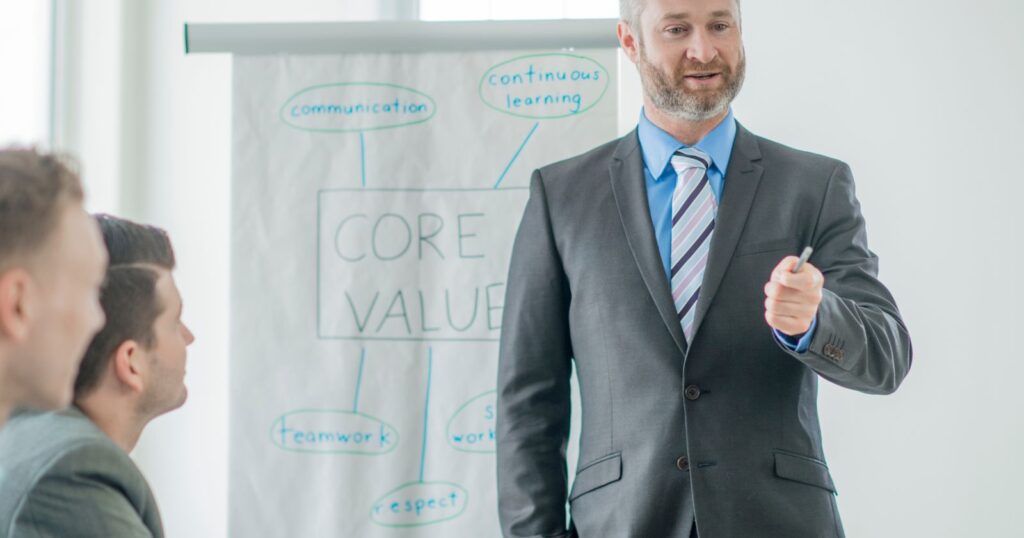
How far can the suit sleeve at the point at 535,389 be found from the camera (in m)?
1.88

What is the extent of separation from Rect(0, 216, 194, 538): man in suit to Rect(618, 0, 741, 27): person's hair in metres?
0.94

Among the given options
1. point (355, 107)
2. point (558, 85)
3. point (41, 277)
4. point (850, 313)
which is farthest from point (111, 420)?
point (558, 85)

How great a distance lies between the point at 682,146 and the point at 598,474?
1.95ft

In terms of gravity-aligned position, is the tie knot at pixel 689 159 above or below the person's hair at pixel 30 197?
above

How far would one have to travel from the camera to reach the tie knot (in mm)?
1876

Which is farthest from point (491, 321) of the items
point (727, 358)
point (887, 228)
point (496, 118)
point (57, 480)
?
point (57, 480)

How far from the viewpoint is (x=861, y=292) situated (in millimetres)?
1743

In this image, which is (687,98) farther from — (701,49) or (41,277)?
(41,277)

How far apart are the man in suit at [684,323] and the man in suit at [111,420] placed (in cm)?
62

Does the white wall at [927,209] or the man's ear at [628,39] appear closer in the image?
the man's ear at [628,39]

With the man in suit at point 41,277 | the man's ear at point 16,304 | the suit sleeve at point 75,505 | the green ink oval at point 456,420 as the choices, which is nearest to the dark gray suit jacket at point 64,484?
the suit sleeve at point 75,505

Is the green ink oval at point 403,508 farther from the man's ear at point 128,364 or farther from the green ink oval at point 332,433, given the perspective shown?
the man's ear at point 128,364

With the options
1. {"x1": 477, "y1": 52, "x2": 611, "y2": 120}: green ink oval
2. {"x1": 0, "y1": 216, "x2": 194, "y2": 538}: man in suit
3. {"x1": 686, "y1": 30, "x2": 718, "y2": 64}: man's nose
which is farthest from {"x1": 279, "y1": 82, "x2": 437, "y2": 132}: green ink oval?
{"x1": 0, "y1": 216, "x2": 194, "y2": 538}: man in suit

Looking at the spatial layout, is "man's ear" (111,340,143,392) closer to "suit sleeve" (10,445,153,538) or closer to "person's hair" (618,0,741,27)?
"suit sleeve" (10,445,153,538)
